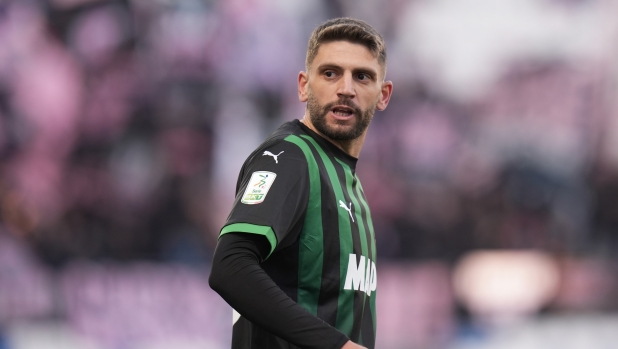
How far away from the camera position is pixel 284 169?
7.26ft

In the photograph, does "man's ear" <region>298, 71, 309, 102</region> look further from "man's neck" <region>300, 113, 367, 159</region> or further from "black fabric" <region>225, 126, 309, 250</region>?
"black fabric" <region>225, 126, 309, 250</region>

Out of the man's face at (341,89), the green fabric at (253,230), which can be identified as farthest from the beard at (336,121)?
the green fabric at (253,230)

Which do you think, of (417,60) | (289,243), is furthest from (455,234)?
(289,243)

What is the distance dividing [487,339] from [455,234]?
0.99 m

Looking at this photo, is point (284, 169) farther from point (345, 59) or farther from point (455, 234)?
A: point (455, 234)

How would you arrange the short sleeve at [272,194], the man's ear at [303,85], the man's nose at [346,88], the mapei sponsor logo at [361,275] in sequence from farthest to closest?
the man's ear at [303,85], the man's nose at [346,88], the mapei sponsor logo at [361,275], the short sleeve at [272,194]

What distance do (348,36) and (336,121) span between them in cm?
28

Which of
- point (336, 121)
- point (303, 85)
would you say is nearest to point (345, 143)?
point (336, 121)

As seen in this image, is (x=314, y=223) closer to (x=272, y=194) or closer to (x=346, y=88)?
(x=272, y=194)

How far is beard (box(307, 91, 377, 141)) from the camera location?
2.53 m

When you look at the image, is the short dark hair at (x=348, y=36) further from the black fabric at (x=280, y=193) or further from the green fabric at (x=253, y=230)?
the green fabric at (x=253, y=230)

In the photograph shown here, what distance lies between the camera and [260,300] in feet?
6.53

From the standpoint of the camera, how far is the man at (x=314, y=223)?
200 centimetres

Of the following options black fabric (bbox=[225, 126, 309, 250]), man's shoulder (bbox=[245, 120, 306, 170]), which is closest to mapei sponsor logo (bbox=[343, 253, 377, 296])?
black fabric (bbox=[225, 126, 309, 250])
